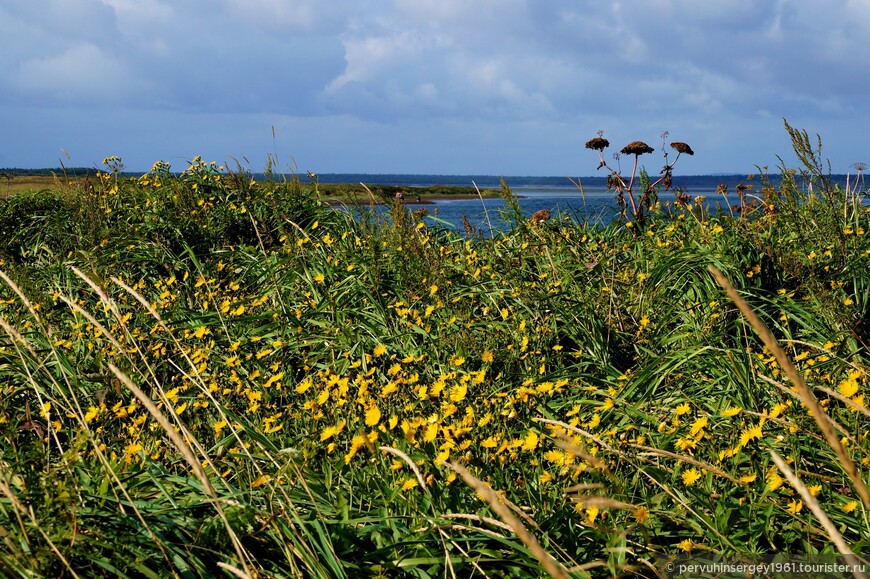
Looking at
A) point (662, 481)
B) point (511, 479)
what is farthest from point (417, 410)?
point (662, 481)

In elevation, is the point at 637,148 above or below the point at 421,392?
above

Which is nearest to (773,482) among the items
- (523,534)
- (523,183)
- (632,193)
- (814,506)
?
(814,506)

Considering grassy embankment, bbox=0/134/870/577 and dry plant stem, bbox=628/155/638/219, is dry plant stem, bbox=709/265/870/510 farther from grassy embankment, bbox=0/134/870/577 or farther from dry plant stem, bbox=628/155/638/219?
dry plant stem, bbox=628/155/638/219

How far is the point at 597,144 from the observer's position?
21.3 feet

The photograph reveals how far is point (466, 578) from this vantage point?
6.80 feet

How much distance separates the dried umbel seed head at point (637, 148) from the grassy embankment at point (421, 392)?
0.54m

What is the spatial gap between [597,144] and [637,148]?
32cm

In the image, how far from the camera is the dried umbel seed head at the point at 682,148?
650 cm

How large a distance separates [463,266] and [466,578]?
3136 mm

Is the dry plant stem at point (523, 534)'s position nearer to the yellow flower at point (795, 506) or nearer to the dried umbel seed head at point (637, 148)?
the yellow flower at point (795, 506)

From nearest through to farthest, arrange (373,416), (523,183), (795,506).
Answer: (795,506) → (373,416) → (523,183)

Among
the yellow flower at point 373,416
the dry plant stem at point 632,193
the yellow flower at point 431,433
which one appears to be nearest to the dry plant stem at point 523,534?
the yellow flower at point 431,433

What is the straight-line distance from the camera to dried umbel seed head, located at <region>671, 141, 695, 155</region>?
650 cm

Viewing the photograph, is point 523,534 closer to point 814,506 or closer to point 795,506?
point 814,506
